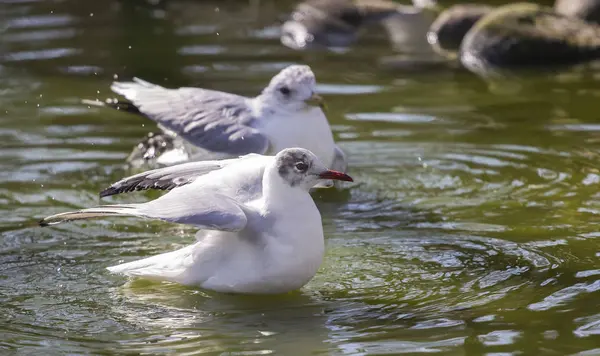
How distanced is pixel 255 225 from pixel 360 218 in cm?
181

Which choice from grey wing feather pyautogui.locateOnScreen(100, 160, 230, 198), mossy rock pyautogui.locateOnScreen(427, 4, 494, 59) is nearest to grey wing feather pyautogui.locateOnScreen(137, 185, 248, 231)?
grey wing feather pyautogui.locateOnScreen(100, 160, 230, 198)

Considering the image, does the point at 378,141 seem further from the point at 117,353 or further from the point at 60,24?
the point at 60,24

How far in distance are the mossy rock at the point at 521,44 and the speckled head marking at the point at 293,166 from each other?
22.6 feet

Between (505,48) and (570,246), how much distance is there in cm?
624

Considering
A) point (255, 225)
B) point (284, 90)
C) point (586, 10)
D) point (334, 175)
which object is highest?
point (586, 10)

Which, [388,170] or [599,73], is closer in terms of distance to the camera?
[388,170]

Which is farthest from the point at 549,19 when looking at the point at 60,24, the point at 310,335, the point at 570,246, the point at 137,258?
the point at 310,335

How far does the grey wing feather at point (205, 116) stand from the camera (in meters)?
8.12

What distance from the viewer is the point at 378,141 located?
373 inches

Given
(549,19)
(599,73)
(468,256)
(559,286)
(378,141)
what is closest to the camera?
(559,286)

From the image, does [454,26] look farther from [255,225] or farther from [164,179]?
[255,225]

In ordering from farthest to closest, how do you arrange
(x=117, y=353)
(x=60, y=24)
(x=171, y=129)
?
(x=60, y=24) → (x=171, y=129) → (x=117, y=353)

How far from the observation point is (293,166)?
587 centimetres

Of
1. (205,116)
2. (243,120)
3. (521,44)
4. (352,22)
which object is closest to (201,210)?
(243,120)
